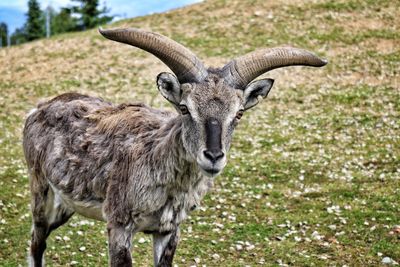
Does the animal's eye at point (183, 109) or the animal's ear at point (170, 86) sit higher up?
the animal's ear at point (170, 86)

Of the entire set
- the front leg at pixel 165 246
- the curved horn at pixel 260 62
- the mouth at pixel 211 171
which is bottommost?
the front leg at pixel 165 246

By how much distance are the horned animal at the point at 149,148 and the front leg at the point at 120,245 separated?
0.01 metres

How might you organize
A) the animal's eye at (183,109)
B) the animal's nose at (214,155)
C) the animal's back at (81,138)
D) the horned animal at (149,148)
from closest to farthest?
the animal's nose at (214,155) → the horned animal at (149,148) → the animal's eye at (183,109) → the animal's back at (81,138)

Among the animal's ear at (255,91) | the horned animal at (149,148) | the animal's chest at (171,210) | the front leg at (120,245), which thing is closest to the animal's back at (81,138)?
the horned animal at (149,148)

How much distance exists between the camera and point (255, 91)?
7.77m

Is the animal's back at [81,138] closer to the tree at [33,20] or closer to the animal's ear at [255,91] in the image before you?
the animal's ear at [255,91]

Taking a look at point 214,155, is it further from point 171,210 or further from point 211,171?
point 171,210

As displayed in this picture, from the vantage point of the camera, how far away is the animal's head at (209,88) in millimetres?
6668

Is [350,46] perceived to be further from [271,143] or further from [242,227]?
[242,227]

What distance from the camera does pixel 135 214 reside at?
25.4ft

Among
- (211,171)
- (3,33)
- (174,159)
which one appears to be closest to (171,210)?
(174,159)

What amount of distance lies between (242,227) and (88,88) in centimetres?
1973

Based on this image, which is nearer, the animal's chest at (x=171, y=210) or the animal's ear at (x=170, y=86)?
the animal's ear at (x=170, y=86)

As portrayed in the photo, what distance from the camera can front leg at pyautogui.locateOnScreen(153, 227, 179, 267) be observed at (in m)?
8.17
